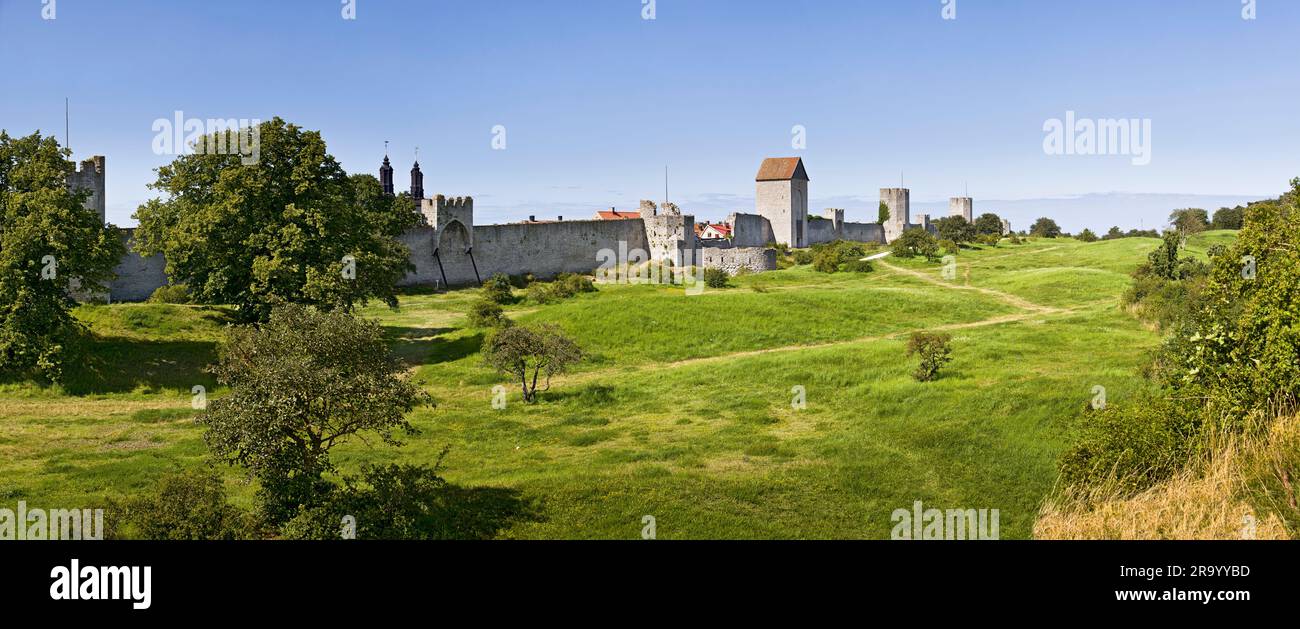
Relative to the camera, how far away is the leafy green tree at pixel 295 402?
Answer: 14.6m

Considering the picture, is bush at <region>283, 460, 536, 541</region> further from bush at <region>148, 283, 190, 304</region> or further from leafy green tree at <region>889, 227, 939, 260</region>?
leafy green tree at <region>889, 227, 939, 260</region>

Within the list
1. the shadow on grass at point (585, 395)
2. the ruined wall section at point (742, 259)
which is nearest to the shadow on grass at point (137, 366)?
the shadow on grass at point (585, 395)

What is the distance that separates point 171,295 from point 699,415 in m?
30.4

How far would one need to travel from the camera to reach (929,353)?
89.7 ft

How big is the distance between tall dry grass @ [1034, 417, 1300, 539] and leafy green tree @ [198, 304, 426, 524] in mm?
10328

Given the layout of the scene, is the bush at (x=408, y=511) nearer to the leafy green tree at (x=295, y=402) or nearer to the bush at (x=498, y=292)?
the leafy green tree at (x=295, y=402)

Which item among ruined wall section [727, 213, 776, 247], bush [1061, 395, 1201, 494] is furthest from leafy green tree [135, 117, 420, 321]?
ruined wall section [727, 213, 776, 247]

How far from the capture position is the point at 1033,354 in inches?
1183

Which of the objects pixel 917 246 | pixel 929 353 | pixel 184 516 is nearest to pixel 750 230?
pixel 917 246

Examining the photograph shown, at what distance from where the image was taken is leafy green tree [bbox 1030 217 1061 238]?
10944cm

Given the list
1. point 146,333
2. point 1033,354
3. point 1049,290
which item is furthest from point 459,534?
point 1049,290
